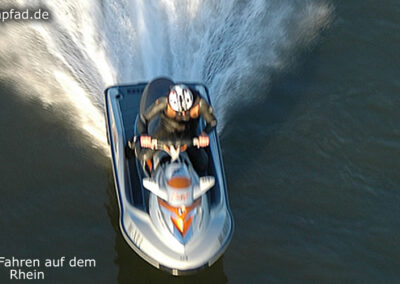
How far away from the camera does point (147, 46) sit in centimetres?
1450

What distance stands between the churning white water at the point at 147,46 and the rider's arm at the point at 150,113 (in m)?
2.45

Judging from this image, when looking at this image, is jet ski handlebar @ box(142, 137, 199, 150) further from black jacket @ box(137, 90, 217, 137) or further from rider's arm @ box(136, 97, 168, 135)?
rider's arm @ box(136, 97, 168, 135)

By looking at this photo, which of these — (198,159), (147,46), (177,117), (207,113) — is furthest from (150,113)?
(147,46)

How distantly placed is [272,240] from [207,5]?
618cm

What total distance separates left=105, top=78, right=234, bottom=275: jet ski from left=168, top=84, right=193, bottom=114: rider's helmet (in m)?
0.49

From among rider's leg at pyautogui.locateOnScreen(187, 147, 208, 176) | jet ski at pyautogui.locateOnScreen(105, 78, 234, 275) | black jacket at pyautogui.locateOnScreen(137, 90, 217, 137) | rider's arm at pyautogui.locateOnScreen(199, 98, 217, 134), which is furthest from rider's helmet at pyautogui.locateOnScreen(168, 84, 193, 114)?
rider's leg at pyautogui.locateOnScreen(187, 147, 208, 176)

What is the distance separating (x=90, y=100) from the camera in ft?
44.2

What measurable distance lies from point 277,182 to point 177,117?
310 cm

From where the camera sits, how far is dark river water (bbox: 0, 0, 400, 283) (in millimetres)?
11203

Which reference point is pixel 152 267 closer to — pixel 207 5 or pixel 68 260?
pixel 68 260

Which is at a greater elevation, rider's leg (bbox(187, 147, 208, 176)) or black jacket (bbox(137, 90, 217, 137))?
black jacket (bbox(137, 90, 217, 137))

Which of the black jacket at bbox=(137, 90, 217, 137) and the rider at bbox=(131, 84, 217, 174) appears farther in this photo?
the black jacket at bbox=(137, 90, 217, 137)

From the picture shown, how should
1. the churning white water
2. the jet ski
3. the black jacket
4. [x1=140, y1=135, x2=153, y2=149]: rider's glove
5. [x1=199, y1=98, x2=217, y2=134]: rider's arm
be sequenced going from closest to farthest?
the jet ski < [x1=140, y1=135, x2=153, y2=149]: rider's glove < the black jacket < [x1=199, y1=98, x2=217, y2=134]: rider's arm < the churning white water

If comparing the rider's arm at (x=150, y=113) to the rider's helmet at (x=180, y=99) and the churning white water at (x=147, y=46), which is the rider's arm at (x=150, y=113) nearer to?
the rider's helmet at (x=180, y=99)
